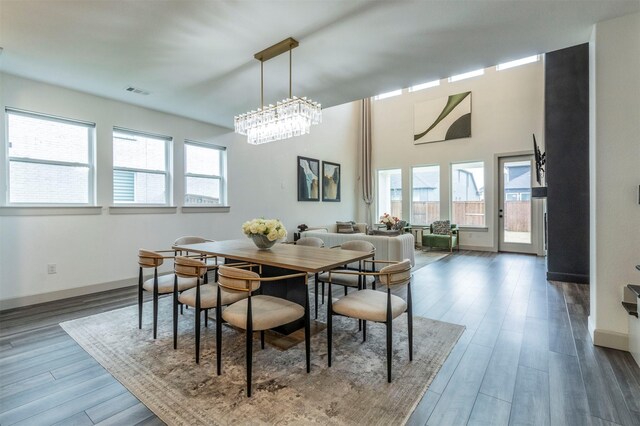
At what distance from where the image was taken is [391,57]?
2920mm

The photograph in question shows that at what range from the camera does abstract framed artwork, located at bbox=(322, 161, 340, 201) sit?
8078mm

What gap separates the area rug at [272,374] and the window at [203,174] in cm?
267

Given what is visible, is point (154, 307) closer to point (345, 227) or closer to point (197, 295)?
point (197, 295)

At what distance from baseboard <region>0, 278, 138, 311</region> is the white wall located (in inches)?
214

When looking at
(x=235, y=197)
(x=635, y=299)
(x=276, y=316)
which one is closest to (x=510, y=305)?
(x=635, y=299)

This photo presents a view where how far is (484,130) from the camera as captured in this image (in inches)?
295

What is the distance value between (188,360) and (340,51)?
2.95m

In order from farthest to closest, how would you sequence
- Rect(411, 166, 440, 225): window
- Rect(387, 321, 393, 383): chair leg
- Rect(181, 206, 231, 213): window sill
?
Rect(411, 166, 440, 225): window, Rect(181, 206, 231, 213): window sill, Rect(387, 321, 393, 383): chair leg

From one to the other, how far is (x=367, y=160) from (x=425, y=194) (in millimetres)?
2021

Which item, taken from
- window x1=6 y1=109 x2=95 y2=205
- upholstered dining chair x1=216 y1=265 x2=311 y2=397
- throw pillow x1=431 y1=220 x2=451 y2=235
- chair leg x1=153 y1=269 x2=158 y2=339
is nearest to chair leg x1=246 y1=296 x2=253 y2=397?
upholstered dining chair x1=216 y1=265 x2=311 y2=397

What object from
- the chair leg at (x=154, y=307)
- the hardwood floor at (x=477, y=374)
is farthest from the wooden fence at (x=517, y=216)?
the chair leg at (x=154, y=307)

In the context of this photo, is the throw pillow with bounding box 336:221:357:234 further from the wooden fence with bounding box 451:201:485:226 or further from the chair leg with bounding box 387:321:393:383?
the chair leg with bounding box 387:321:393:383

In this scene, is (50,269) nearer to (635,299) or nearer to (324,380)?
(324,380)

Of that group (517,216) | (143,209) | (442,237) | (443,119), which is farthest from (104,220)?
(517,216)
